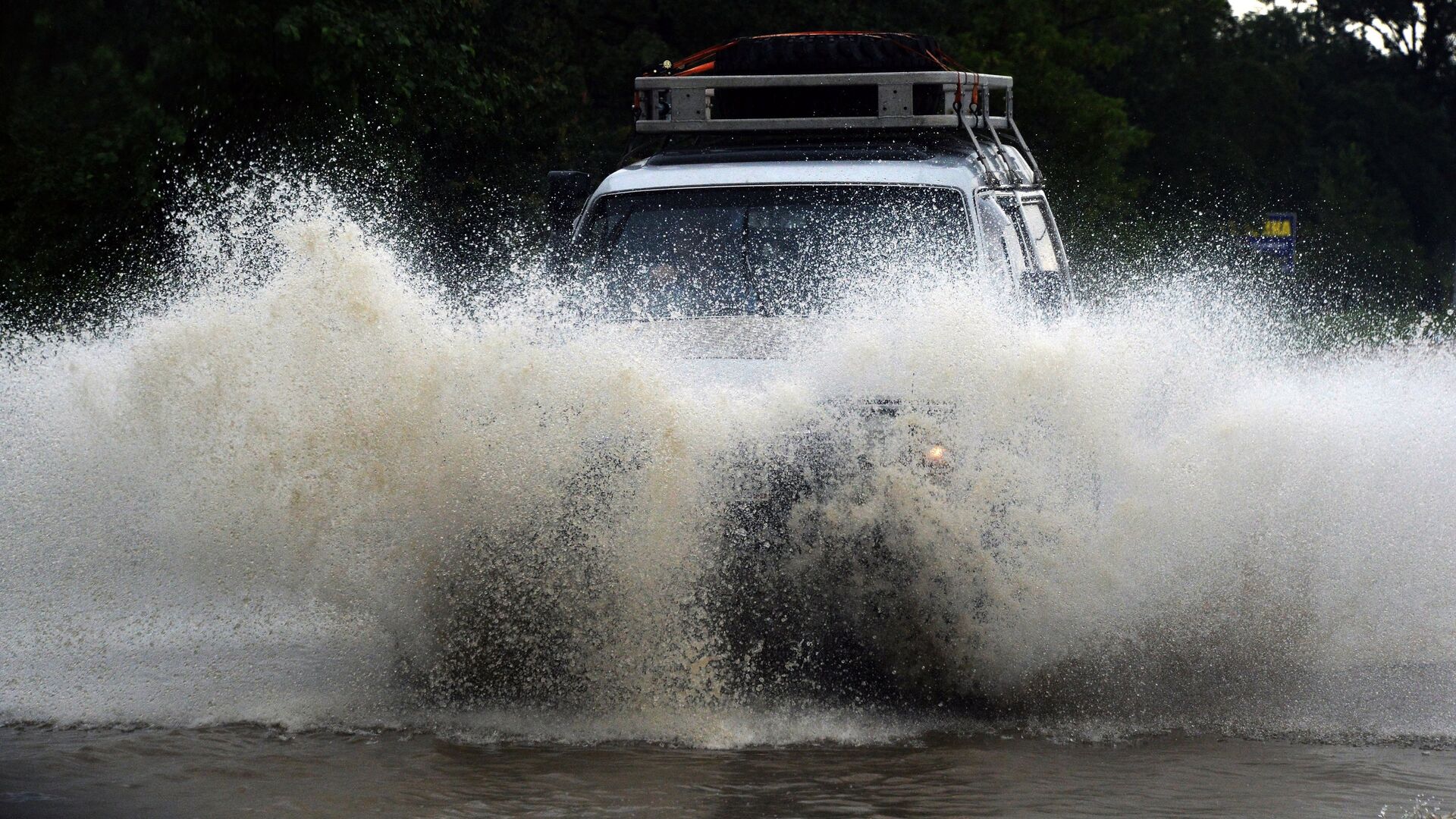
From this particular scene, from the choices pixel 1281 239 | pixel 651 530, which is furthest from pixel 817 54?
pixel 1281 239

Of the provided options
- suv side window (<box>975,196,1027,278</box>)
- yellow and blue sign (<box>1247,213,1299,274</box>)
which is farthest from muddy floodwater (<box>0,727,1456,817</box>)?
yellow and blue sign (<box>1247,213,1299,274</box>)

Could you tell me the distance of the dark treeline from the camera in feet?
51.0

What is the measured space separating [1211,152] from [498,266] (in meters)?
46.6

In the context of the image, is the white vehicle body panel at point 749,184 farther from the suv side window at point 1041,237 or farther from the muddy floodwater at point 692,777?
the muddy floodwater at point 692,777

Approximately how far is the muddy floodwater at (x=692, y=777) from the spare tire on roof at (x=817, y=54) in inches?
175

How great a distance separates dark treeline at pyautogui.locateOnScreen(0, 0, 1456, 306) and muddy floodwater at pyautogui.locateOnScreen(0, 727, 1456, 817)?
29.9 ft

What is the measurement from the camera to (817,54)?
1009 cm

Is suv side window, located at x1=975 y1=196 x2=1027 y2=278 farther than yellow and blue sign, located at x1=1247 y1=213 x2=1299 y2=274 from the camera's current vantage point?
No

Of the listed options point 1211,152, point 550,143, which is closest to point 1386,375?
point 550,143

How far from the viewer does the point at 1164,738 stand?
22.2 ft

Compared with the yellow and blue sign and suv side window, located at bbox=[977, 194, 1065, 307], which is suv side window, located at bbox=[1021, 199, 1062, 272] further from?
the yellow and blue sign

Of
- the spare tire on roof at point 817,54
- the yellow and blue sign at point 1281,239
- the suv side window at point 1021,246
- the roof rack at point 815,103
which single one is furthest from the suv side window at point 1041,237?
the yellow and blue sign at point 1281,239

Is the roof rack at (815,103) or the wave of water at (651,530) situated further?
the roof rack at (815,103)

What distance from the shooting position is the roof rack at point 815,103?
9477 millimetres
